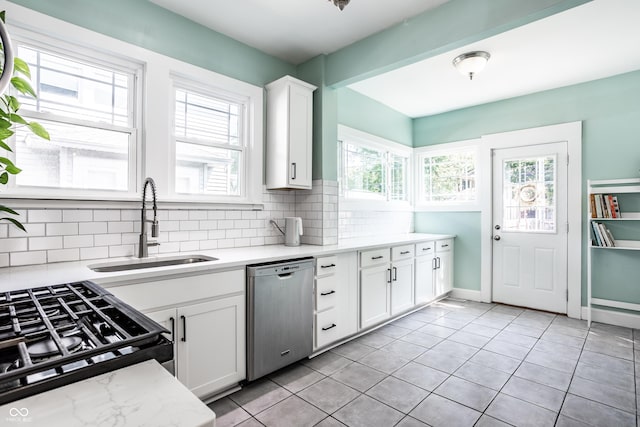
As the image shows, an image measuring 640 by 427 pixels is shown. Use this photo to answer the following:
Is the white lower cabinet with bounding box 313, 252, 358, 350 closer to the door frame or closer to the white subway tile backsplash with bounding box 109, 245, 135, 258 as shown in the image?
the white subway tile backsplash with bounding box 109, 245, 135, 258

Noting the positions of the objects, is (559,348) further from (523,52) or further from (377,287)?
(523,52)

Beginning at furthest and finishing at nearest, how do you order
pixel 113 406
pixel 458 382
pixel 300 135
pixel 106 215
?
pixel 300 135 → pixel 458 382 → pixel 106 215 → pixel 113 406

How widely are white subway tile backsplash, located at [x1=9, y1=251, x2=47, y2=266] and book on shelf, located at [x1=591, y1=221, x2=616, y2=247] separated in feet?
15.8

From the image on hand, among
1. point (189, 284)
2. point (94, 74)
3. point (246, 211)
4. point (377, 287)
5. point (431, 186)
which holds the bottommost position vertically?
point (377, 287)

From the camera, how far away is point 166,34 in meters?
2.53

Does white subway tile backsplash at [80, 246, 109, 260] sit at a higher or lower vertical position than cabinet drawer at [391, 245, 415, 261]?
higher

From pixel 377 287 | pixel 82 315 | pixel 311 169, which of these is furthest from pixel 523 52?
pixel 82 315

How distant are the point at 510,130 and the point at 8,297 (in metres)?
4.88

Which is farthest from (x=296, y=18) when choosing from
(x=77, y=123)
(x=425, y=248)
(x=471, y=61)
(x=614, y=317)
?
(x=614, y=317)

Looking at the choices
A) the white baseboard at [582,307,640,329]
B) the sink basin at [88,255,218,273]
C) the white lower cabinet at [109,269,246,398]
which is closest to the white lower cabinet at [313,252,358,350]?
the white lower cabinet at [109,269,246,398]

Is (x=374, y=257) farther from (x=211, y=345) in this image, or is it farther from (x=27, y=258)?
(x=27, y=258)

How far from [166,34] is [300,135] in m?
1.33

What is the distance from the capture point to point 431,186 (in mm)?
5047

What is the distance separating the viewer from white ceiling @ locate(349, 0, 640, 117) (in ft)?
8.50
